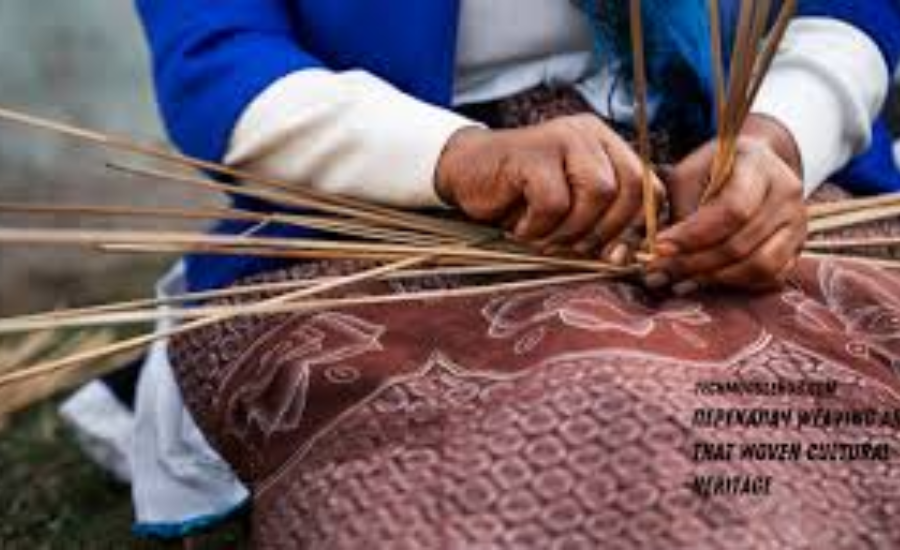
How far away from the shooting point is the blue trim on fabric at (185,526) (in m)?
1.77

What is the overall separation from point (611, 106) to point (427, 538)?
0.58m

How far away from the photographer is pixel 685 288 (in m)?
1.21

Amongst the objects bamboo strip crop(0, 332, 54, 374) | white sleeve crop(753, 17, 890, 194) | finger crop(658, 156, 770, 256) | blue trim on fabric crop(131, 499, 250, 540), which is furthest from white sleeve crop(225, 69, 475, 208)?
bamboo strip crop(0, 332, 54, 374)

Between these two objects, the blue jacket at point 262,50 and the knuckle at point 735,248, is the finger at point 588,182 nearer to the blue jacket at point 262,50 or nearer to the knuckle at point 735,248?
the knuckle at point 735,248

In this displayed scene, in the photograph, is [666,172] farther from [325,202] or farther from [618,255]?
[325,202]

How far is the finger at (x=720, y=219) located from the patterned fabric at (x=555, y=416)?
54 mm

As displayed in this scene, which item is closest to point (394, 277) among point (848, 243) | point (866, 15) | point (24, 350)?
point (848, 243)

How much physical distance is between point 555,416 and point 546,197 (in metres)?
0.19

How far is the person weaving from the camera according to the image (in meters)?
1.09

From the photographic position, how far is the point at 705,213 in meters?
1.16

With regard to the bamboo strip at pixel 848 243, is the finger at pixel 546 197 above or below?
above

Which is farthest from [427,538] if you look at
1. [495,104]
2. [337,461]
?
[495,104]

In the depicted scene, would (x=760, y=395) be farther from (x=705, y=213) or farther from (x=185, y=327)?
(x=185, y=327)

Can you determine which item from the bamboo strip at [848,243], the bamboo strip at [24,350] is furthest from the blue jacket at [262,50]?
the bamboo strip at [24,350]
